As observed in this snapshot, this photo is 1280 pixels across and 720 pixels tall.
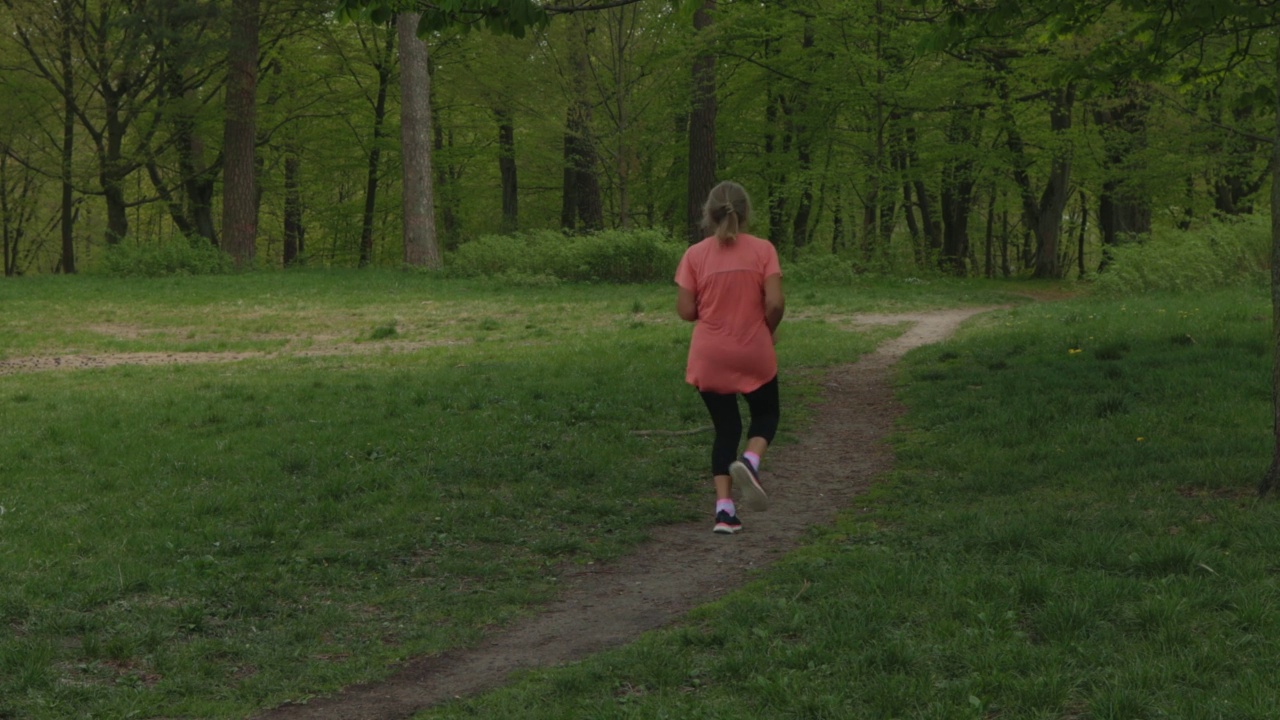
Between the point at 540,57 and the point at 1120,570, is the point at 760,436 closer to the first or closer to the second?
the point at 1120,570

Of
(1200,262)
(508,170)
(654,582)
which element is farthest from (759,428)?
(508,170)

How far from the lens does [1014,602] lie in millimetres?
4863

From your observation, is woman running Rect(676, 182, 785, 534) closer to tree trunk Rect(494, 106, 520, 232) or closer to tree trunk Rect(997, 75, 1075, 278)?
tree trunk Rect(997, 75, 1075, 278)

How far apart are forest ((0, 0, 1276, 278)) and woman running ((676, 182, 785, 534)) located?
17164mm

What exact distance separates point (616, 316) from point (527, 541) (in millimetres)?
12093

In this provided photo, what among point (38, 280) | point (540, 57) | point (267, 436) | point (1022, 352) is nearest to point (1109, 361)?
point (1022, 352)

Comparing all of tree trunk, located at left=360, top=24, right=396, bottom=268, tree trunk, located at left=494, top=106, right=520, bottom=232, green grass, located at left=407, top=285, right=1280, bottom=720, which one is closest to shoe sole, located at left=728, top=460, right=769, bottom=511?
green grass, located at left=407, top=285, right=1280, bottom=720

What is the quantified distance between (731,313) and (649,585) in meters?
1.69

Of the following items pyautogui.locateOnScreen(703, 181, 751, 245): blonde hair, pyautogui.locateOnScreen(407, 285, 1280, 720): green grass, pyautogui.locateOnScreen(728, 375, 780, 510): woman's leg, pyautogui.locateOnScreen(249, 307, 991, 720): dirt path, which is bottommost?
pyautogui.locateOnScreen(249, 307, 991, 720): dirt path

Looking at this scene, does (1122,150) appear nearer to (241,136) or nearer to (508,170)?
(508,170)

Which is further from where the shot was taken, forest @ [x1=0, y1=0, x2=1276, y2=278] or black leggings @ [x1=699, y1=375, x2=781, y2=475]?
forest @ [x1=0, y1=0, x2=1276, y2=278]

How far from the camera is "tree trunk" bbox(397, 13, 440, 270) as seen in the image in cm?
2777

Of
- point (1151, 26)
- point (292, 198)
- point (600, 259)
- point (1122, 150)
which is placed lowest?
point (600, 259)

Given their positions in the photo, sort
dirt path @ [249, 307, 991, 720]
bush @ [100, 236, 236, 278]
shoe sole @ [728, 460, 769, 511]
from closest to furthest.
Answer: dirt path @ [249, 307, 991, 720]
shoe sole @ [728, 460, 769, 511]
bush @ [100, 236, 236, 278]
